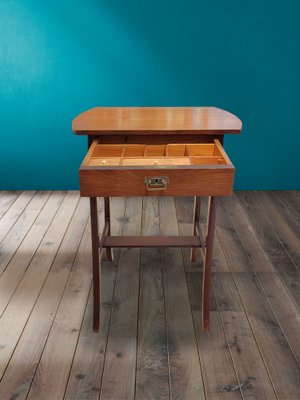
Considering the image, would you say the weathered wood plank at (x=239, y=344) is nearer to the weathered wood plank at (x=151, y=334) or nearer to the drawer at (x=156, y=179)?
the weathered wood plank at (x=151, y=334)

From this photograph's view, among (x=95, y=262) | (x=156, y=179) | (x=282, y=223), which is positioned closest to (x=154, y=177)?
(x=156, y=179)

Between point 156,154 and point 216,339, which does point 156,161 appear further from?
point 216,339

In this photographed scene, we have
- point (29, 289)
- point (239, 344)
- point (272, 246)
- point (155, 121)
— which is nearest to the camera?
point (239, 344)

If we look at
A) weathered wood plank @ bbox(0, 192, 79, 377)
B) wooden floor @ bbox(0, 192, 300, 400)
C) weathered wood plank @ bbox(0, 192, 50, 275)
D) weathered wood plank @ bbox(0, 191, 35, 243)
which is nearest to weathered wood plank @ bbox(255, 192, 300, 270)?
wooden floor @ bbox(0, 192, 300, 400)

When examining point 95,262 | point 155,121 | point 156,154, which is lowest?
point 95,262

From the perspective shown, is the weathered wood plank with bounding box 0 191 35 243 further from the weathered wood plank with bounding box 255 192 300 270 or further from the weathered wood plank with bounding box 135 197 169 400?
the weathered wood plank with bounding box 255 192 300 270

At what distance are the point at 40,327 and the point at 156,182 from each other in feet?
2.94

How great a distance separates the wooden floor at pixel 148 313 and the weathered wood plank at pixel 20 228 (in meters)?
0.01

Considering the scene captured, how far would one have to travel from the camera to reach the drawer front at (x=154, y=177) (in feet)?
5.06

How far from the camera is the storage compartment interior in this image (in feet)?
5.79

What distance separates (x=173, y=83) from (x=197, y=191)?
1887mm

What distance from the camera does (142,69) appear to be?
322 cm

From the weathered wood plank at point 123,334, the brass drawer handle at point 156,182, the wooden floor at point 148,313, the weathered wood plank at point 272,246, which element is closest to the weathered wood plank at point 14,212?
the wooden floor at point 148,313

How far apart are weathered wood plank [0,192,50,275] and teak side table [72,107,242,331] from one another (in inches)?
30.6
